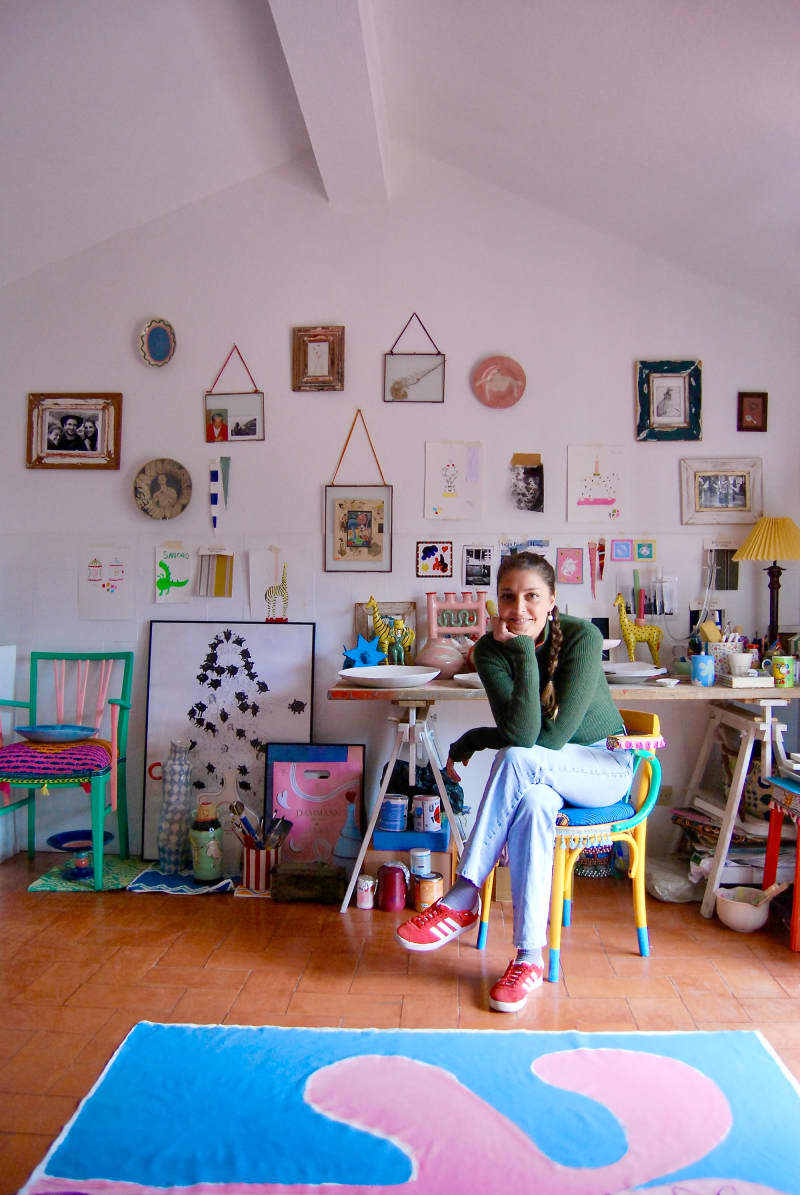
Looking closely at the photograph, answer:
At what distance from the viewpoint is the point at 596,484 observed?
339 centimetres

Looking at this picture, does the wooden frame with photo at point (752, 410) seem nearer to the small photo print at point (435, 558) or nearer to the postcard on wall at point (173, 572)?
the small photo print at point (435, 558)

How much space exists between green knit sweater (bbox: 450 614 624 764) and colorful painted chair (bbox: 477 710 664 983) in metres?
0.11

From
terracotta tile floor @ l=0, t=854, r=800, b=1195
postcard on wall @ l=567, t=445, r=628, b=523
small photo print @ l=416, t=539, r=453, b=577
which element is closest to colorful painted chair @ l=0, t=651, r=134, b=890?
terracotta tile floor @ l=0, t=854, r=800, b=1195

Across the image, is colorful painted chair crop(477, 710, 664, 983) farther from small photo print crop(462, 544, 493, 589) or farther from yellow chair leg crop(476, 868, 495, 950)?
small photo print crop(462, 544, 493, 589)

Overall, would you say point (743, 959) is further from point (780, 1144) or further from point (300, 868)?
point (300, 868)

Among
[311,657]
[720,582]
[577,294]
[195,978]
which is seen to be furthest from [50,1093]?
[577,294]

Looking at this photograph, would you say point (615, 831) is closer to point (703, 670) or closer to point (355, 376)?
point (703, 670)

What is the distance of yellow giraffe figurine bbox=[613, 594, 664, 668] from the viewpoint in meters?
3.21

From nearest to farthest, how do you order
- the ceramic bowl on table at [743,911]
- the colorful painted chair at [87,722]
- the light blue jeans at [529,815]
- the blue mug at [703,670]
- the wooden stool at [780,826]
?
the light blue jeans at [529,815], the wooden stool at [780,826], the ceramic bowl on table at [743,911], the blue mug at [703,670], the colorful painted chair at [87,722]

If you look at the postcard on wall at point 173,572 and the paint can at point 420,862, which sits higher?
the postcard on wall at point 173,572

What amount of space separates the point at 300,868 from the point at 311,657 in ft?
2.68

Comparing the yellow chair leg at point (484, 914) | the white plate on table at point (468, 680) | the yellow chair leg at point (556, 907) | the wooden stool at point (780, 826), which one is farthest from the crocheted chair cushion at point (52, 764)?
the wooden stool at point (780, 826)

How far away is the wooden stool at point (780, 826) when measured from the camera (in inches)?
101

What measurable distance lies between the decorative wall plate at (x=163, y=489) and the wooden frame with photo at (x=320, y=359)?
591 millimetres
